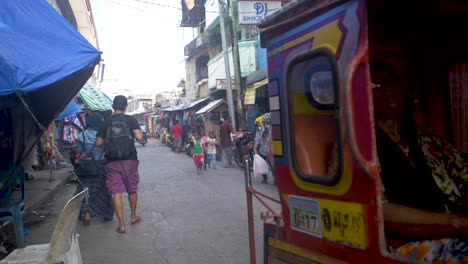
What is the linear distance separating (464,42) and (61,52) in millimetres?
3841

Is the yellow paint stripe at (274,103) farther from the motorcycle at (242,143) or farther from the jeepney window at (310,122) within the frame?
the motorcycle at (242,143)

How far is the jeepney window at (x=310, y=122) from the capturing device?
8.21 ft

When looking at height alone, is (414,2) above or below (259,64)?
below

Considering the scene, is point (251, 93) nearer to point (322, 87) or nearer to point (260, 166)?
point (260, 166)

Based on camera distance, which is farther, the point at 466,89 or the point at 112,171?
the point at 112,171

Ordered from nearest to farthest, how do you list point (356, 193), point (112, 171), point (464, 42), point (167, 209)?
point (356, 193) → point (464, 42) → point (112, 171) → point (167, 209)

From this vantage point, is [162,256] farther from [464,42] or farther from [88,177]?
[464,42]

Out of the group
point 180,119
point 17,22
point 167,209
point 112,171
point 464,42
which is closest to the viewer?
point 464,42

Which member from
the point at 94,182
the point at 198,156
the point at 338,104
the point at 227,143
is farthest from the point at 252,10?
the point at 338,104

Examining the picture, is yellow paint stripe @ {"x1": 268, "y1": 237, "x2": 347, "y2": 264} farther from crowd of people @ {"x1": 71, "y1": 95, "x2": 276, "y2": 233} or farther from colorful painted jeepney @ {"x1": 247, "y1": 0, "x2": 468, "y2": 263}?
crowd of people @ {"x1": 71, "y1": 95, "x2": 276, "y2": 233}

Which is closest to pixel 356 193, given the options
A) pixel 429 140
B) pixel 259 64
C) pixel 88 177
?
pixel 429 140

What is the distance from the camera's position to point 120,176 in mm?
5754

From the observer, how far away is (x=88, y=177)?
6.36 meters

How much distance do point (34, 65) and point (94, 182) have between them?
2.68 metres
